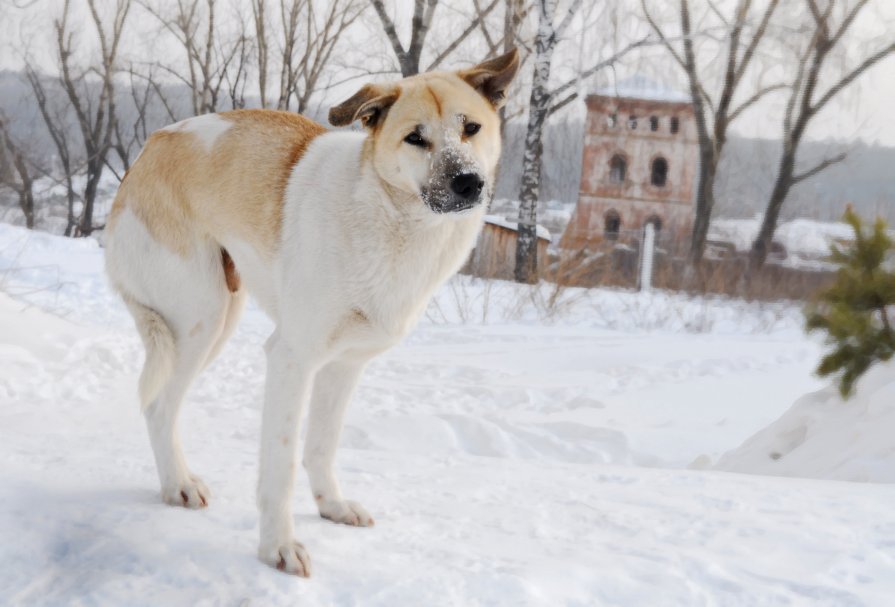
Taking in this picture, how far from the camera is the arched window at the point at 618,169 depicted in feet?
88.9

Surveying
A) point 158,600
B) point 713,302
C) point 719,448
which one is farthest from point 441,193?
point 713,302

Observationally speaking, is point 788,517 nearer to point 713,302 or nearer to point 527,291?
point 527,291

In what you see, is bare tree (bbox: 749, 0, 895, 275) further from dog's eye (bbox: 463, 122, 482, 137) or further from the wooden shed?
dog's eye (bbox: 463, 122, 482, 137)

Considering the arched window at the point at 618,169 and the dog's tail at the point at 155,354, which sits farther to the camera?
the arched window at the point at 618,169

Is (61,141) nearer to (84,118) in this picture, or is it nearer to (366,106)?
(84,118)

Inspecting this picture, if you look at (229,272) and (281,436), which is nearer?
(281,436)

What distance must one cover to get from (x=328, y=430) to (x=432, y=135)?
1.02 m

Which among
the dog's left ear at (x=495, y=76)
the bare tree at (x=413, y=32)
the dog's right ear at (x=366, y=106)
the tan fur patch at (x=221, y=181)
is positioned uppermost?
the bare tree at (x=413, y=32)

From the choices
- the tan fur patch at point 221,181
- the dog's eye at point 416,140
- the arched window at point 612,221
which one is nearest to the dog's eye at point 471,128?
the dog's eye at point 416,140

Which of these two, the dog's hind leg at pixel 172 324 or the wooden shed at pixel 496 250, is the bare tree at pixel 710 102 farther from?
the dog's hind leg at pixel 172 324

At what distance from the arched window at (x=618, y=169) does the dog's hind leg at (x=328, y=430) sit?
1001 inches

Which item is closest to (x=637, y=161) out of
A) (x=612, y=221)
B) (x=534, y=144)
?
(x=612, y=221)

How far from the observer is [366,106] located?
2.27 meters

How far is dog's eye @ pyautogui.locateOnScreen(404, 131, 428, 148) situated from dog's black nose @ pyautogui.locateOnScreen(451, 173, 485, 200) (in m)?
0.16
